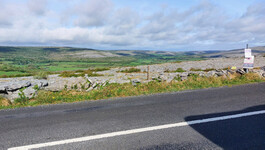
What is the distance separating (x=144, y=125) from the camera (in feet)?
16.4

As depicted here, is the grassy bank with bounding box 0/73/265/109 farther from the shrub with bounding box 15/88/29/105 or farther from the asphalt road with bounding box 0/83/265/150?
the asphalt road with bounding box 0/83/265/150

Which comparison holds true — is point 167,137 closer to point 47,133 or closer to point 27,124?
point 47,133

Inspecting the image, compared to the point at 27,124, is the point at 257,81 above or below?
above

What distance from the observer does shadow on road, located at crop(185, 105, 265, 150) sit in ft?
A: 12.5

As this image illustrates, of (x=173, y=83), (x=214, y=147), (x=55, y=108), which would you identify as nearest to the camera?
(x=214, y=147)

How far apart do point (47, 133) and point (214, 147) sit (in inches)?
175

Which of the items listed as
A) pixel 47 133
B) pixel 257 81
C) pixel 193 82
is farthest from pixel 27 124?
pixel 257 81

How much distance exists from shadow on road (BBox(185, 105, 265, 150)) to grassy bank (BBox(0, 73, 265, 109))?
16.5 ft

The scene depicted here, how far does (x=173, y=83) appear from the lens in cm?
1168

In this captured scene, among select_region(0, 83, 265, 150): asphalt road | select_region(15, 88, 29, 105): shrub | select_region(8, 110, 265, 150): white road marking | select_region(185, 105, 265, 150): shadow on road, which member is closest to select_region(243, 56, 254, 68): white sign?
select_region(0, 83, 265, 150): asphalt road

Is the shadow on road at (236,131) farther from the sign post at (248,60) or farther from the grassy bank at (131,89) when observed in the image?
the sign post at (248,60)

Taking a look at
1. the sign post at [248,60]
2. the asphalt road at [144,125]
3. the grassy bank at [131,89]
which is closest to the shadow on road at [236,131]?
the asphalt road at [144,125]

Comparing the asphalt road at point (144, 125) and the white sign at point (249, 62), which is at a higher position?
the white sign at point (249, 62)

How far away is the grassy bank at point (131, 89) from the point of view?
8938 millimetres
